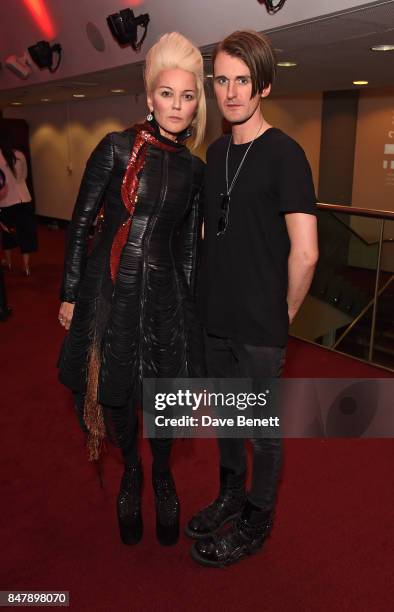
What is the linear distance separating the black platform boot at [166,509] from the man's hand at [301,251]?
35.0 inches

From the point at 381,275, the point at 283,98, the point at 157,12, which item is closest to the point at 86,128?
the point at 283,98

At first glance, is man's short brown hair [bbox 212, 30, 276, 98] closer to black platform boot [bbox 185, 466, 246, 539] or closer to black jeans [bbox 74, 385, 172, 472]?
black jeans [bbox 74, 385, 172, 472]

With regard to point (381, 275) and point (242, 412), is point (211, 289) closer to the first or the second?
point (242, 412)

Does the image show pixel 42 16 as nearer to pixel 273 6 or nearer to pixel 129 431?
pixel 273 6

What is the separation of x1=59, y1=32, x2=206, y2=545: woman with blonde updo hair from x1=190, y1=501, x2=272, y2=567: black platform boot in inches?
15.0

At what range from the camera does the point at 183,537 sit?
2141 mm

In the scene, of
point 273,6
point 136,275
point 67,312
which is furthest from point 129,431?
point 273,6

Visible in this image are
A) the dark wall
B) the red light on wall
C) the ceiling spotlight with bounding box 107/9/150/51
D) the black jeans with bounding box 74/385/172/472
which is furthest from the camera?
Result: the dark wall

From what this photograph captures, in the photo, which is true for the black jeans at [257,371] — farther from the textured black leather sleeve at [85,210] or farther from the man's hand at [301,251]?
the textured black leather sleeve at [85,210]

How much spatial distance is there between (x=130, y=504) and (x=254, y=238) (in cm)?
113

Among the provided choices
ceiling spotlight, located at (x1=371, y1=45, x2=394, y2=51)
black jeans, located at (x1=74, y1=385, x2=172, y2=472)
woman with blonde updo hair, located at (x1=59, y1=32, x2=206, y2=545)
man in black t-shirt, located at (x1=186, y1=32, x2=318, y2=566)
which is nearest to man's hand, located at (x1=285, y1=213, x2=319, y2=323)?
man in black t-shirt, located at (x1=186, y1=32, x2=318, y2=566)

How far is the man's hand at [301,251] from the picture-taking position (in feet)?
5.17

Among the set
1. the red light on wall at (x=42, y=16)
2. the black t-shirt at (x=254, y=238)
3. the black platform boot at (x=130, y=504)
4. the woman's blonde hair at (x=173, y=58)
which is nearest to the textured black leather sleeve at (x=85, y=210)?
the woman's blonde hair at (x=173, y=58)

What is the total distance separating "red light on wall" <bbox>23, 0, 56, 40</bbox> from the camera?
621 cm
